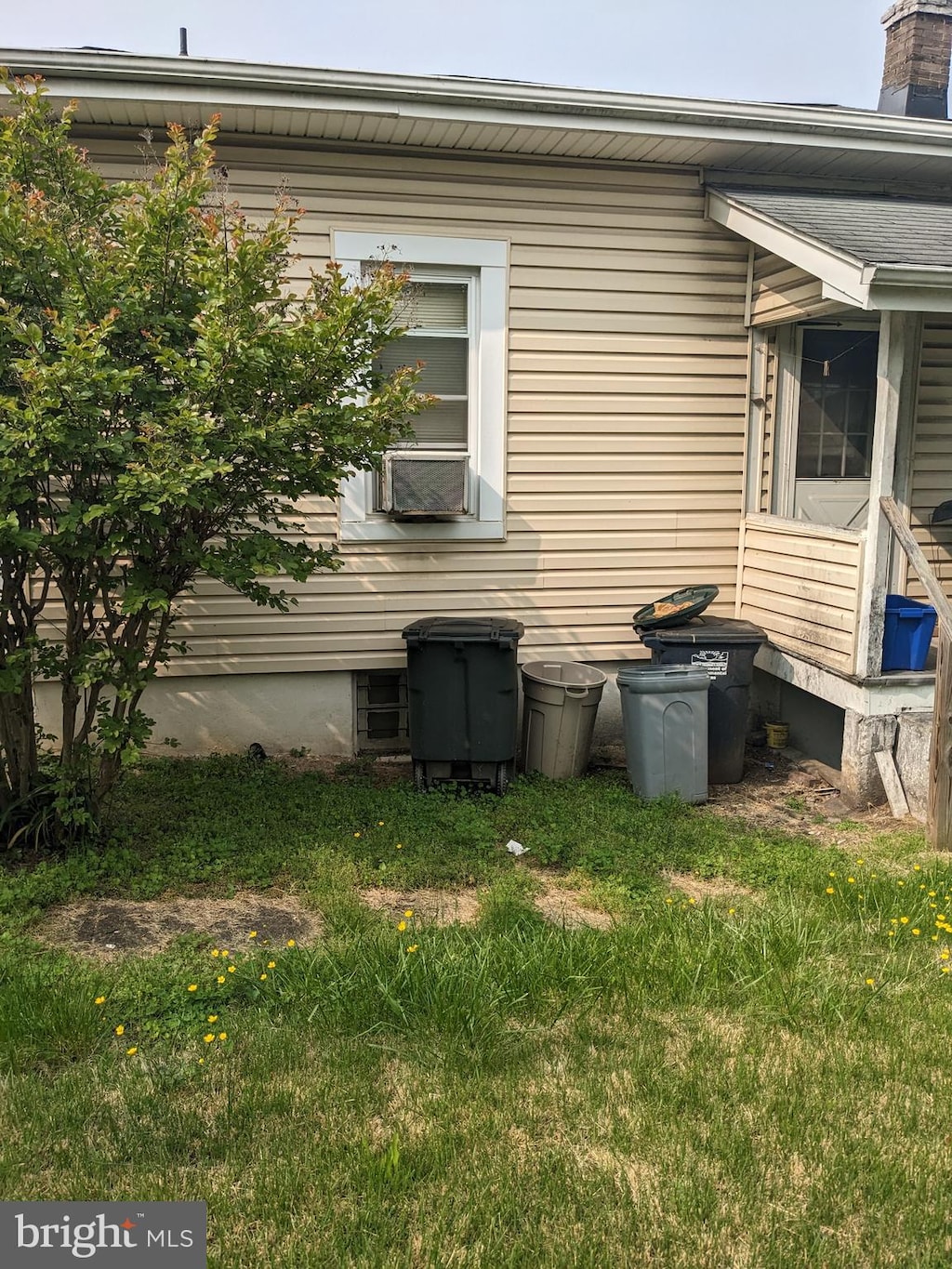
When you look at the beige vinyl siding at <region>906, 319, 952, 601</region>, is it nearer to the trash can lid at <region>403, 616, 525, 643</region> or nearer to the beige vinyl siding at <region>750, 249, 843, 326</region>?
Result: the beige vinyl siding at <region>750, 249, 843, 326</region>

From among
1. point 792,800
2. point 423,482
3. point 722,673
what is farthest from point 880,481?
point 423,482

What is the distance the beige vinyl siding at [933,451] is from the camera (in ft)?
26.1

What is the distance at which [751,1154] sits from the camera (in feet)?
9.58

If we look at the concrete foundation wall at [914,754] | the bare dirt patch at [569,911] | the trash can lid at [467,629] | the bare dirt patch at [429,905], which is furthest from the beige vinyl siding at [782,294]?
the bare dirt patch at [429,905]

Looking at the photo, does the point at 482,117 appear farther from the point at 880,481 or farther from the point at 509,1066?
the point at 509,1066

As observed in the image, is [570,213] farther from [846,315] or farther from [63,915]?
[63,915]

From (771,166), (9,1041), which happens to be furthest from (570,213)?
(9,1041)

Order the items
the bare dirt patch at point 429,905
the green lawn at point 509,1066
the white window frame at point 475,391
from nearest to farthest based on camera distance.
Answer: the green lawn at point 509,1066
the bare dirt patch at point 429,905
the white window frame at point 475,391

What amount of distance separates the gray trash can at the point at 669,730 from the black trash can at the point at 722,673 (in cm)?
30

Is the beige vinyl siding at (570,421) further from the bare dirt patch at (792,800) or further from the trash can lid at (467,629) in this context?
the bare dirt patch at (792,800)

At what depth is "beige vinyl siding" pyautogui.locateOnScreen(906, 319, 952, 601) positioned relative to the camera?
794 centimetres

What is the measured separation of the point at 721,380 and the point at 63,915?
568cm

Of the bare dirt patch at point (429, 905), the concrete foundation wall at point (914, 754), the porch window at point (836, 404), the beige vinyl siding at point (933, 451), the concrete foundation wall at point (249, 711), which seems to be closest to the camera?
the bare dirt patch at point (429, 905)

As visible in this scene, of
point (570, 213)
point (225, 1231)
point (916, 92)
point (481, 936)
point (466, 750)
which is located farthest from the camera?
point (916, 92)
